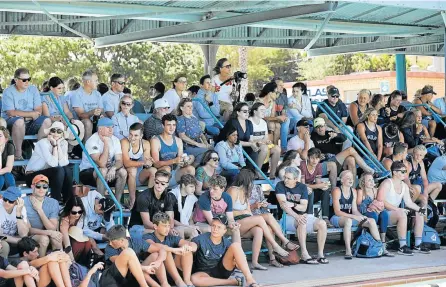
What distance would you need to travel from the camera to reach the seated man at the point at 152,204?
10.7m

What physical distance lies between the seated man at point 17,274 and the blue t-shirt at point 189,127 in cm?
407

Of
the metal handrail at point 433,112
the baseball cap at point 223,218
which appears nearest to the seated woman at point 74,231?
the baseball cap at point 223,218

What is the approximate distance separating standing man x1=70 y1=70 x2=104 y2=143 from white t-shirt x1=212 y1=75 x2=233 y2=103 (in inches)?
92.4

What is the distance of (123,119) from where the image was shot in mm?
12289

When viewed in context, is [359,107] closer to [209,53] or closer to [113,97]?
[113,97]

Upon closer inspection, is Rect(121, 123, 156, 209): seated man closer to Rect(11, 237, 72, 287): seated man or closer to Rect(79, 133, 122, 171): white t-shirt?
Rect(79, 133, 122, 171): white t-shirt

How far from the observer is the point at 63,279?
933cm

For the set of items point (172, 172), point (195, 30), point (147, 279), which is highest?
point (195, 30)

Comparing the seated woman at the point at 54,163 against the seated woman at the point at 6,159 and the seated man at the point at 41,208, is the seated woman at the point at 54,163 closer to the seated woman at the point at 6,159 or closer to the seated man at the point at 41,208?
the seated woman at the point at 6,159

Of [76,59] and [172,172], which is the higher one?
[76,59]

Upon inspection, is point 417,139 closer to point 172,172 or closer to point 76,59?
point 172,172

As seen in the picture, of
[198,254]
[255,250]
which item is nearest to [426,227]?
[255,250]

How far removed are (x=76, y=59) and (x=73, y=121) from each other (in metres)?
25.9

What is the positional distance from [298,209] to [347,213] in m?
0.98
